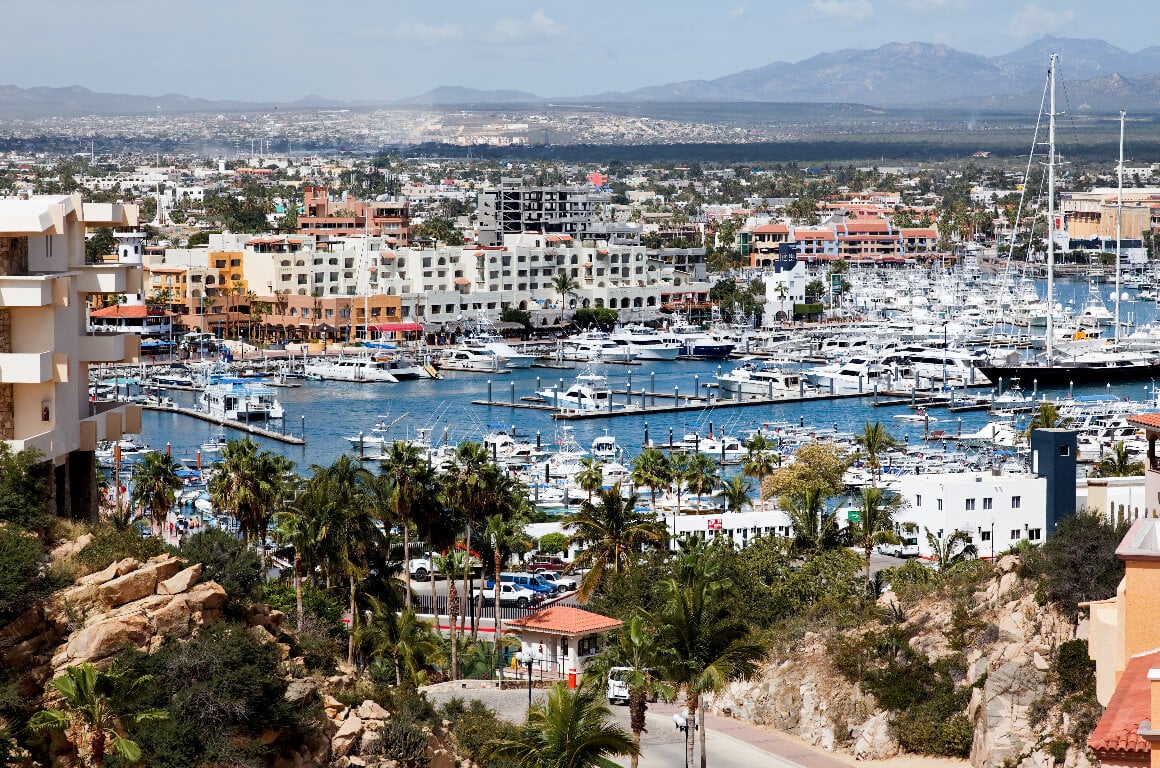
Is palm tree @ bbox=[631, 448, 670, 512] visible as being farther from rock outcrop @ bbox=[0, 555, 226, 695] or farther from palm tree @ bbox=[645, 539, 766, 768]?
rock outcrop @ bbox=[0, 555, 226, 695]

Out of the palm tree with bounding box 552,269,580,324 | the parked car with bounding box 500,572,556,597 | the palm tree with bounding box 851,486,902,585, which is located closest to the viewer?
the palm tree with bounding box 851,486,902,585

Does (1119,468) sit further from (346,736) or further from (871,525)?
(346,736)

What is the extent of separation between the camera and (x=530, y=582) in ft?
111

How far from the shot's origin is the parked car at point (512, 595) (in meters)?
32.3

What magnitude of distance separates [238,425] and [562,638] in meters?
45.5

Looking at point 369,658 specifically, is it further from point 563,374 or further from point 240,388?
point 563,374

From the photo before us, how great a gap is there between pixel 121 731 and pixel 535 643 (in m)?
12.9

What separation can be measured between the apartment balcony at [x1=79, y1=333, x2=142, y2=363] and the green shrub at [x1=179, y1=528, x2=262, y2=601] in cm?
160

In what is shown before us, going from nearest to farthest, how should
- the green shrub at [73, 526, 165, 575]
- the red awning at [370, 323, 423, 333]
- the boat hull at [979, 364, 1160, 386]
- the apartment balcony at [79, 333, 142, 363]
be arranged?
the green shrub at [73, 526, 165, 575] → the apartment balcony at [79, 333, 142, 363] → the boat hull at [979, 364, 1160, 386] → the red awning at [370, 323, 423, 333]

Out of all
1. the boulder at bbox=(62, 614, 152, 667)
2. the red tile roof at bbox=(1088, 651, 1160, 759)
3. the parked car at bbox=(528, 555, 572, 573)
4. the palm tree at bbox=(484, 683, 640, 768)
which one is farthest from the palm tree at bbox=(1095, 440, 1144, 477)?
the boulder at bbox=(62, 614, 152, 667)

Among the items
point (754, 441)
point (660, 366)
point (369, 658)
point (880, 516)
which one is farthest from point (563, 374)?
point (369, 658)

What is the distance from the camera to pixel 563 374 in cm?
8788

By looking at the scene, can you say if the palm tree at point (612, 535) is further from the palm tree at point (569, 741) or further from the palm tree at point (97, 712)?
the palm tree at point (97, 712)

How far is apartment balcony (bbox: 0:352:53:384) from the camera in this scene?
44.4 ft
